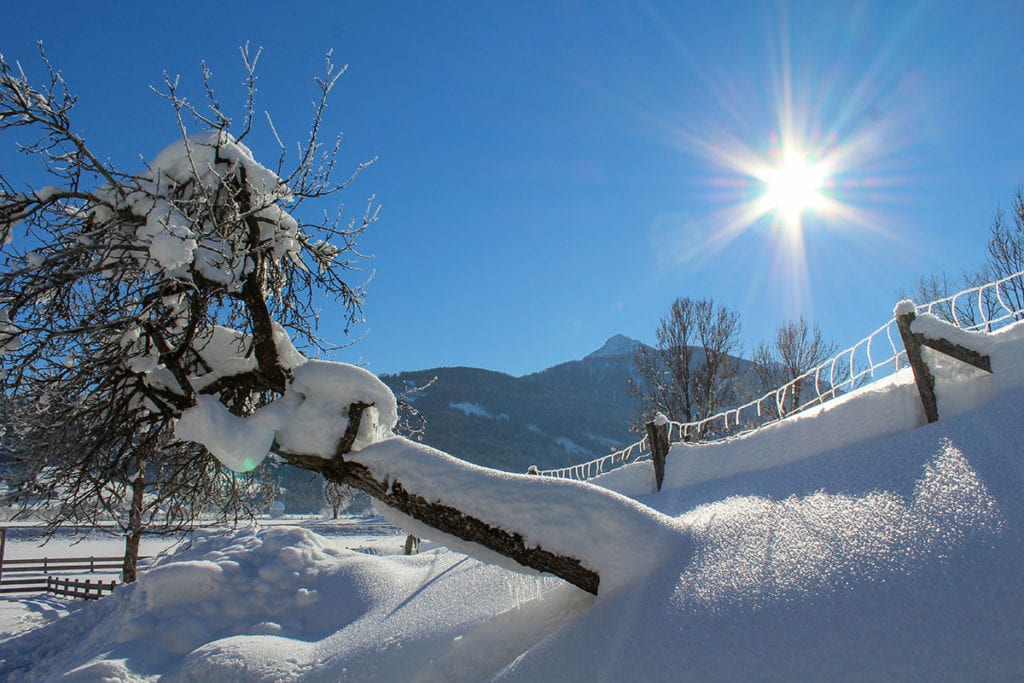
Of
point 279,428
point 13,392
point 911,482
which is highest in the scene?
point 13,392

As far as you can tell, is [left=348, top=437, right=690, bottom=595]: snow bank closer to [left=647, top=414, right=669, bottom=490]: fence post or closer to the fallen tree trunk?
the fallen tree trunk

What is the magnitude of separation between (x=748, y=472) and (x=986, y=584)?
316 centimetres

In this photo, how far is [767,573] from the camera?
10.2 feet

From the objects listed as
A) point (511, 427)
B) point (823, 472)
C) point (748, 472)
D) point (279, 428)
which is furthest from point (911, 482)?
point (511, 427)

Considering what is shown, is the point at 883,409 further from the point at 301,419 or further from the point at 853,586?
the point at 301,419

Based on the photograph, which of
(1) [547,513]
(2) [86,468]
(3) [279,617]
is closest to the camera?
(1) [547,513]

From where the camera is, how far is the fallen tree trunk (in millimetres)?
3773

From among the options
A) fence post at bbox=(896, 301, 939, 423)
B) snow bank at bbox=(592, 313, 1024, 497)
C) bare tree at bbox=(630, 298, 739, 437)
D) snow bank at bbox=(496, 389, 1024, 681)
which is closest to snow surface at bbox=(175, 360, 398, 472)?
snow bank at bbox=(496, 389, 1024, 681)

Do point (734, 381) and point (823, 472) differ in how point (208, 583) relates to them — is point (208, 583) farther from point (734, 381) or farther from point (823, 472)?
point (734, 381)

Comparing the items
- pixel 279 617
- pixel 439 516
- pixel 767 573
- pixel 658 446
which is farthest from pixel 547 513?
pixel 279 617

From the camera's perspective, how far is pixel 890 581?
271cm

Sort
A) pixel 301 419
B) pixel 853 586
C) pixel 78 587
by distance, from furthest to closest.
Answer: pixel 78 587
pixel 301 419
pixel 853 586

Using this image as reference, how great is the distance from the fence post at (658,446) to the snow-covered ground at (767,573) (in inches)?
13.3

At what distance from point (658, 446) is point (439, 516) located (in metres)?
4.18
